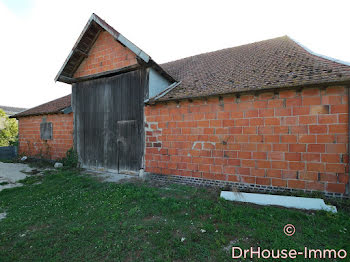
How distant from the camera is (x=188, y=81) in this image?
6301 mm

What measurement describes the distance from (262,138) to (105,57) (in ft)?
22.2

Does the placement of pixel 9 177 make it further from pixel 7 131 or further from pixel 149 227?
pixel 7 131

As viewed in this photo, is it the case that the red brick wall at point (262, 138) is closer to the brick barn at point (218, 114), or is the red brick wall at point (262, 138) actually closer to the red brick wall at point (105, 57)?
the brick barn at point (218, 114)

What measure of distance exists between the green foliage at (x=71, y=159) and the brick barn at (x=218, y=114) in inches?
20.3

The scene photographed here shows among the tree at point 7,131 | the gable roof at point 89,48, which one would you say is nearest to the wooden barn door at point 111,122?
the gable roof at point 89,48

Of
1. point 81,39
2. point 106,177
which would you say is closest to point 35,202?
point 106,177

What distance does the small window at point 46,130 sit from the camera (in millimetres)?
9034

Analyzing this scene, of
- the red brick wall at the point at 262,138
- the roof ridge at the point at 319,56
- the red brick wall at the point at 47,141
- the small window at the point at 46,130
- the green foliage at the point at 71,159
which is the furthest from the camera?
the small window at the point at 46,130

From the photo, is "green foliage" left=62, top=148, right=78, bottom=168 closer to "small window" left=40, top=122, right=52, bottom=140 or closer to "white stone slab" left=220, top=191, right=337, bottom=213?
"small window" left=40, top=122, right=52, bottom=140

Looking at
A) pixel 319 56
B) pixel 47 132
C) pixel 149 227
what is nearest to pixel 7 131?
pixel 47 132

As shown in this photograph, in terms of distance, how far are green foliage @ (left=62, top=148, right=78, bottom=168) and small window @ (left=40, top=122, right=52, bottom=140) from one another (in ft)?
6.54

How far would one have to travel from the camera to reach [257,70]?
525cm

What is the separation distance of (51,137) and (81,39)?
551 centimetres

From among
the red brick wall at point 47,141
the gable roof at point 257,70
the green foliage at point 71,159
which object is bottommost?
the green foliage at point 71,159
